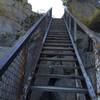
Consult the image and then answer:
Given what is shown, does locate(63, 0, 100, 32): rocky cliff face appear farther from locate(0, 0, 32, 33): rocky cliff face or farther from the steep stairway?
the steep stairway

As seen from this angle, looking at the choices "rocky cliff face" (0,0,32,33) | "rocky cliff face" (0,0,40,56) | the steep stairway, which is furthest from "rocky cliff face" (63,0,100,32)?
the steep stairway

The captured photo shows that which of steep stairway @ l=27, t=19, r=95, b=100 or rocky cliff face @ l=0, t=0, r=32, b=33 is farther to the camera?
rocky cliff face @ l=0, t=0, r=32, b=33

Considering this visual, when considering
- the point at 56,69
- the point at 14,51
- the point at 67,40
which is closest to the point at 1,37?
the point at 67,40

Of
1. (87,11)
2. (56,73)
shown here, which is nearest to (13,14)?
(87,11)

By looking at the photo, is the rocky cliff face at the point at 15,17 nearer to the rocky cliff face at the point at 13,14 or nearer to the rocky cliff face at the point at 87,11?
the rocky cliff face at the point at 13,14

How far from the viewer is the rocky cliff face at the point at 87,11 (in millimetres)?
16030

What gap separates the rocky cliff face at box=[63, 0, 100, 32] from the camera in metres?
16.0

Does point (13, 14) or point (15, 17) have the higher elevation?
point (13, 14)

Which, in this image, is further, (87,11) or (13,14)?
(87,11)

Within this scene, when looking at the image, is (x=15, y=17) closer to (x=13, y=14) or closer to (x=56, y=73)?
(x=13, y=14)

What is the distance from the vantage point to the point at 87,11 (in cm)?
1680

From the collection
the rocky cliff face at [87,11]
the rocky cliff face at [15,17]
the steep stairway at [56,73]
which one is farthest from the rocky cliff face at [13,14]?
the steep stairway at [56,73]

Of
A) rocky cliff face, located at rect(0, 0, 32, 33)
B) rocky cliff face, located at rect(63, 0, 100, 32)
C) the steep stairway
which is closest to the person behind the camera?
the steep stairway

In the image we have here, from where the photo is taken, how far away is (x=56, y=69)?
7496mm
